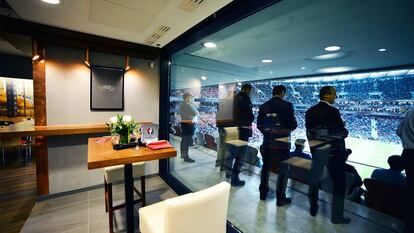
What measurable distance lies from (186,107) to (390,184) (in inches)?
109

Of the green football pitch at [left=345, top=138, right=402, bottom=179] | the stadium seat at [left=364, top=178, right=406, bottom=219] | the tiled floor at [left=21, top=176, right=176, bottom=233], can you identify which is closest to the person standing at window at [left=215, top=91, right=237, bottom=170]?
the tiled floor at [left=21, top=176, right=176, bottom=233]

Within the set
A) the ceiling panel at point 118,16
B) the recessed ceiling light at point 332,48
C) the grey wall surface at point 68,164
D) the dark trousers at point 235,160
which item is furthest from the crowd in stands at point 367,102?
the grey wall surface at point 68,164

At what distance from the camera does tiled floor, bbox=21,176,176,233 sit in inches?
83.4

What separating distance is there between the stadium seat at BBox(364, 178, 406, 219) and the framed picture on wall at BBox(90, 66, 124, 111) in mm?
3338

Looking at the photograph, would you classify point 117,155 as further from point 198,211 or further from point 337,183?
point 337,183

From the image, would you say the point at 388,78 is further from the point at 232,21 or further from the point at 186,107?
the point at 186,107

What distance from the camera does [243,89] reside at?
95.4 inches

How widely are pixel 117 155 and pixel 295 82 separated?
5.89 ft

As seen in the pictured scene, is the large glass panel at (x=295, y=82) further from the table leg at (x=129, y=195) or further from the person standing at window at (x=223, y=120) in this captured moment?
the table leg at (x=129, y=195)

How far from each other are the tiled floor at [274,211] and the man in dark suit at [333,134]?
0.22 feet

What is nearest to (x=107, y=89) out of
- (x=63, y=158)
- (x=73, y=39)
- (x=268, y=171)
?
(x=73, y=39)

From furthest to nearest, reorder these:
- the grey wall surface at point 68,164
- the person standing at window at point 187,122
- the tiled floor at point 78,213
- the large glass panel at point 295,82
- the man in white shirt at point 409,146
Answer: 1. the person standing at window at point 187,122
2. the grey wall surface at point 68,164
3. the tiled floor at point 78,213
4. the large glass panel at point 295,82
5. the man in white shirt at point 409,146

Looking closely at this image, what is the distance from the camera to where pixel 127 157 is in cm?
160

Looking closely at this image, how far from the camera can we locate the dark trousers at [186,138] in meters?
3.49
